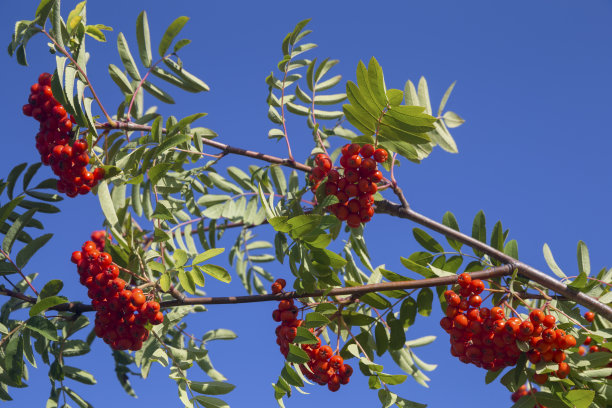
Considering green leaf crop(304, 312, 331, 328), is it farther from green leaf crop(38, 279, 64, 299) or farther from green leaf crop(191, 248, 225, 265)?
green leaf crop(38, 279, 64, 299)

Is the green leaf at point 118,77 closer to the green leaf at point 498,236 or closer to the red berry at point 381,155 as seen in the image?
the red berry at point 381,155

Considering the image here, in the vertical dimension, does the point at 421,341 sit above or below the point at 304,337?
above

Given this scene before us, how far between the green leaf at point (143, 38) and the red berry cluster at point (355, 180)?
1.17 meters

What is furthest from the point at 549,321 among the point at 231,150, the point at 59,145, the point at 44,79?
the point at 44,79

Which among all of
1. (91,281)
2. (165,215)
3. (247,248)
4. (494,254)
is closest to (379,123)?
(494,254)

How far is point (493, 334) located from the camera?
96.4 inches

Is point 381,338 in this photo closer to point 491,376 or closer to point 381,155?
point 491,376

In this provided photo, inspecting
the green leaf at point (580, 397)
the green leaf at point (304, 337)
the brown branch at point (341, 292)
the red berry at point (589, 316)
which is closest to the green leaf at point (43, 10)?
the brown branch at point (341, 292)

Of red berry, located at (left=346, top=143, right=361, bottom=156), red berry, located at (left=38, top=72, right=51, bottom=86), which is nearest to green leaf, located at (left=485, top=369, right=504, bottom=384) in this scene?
red berry, located at (left=346, top=143, right=361, bottom=156)

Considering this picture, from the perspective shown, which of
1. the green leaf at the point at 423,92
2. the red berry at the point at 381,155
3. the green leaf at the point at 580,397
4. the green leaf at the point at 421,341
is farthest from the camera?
the green leaf at the point at 421,341

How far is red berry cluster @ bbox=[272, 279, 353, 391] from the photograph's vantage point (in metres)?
2.63

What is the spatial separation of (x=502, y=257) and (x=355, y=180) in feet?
2.65

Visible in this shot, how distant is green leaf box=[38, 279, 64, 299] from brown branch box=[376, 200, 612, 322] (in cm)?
160

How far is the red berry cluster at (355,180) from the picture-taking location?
267cm
